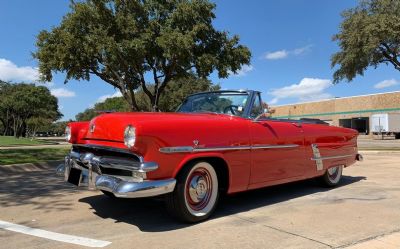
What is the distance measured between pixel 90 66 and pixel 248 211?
17646 millimetres

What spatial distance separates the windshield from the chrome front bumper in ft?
6.13

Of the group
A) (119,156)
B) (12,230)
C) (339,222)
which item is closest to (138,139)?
(119,156)

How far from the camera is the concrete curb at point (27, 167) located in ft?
33.3

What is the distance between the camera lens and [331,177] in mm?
7902

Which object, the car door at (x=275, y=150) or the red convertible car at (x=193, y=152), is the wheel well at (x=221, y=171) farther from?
the car door at (x=275, y=150)

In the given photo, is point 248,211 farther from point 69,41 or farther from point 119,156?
point 69,41

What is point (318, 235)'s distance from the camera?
4684 mm

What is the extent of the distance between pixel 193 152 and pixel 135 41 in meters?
15.3

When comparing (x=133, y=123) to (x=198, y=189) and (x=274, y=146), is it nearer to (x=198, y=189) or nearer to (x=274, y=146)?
(x=198, y=189)

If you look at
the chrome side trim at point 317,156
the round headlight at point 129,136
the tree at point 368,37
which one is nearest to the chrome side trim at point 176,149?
the round headlight at point 129,136

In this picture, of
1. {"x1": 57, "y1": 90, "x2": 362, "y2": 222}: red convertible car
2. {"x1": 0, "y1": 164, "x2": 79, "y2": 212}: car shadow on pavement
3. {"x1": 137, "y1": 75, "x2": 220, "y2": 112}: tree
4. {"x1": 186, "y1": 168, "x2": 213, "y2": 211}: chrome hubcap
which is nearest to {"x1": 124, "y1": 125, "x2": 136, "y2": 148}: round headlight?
{"x1": 57, "y1": 90, "x2": 362, "y2": 222}: red convertible car

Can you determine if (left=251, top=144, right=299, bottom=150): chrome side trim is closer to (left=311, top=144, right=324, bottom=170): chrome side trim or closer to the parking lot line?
(left=311, top=144, right=324, bottom=170): chrome side trim

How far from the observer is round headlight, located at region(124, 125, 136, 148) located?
4.70 metres

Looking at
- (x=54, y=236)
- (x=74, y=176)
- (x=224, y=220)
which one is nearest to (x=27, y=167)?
(x=74, y=176)
